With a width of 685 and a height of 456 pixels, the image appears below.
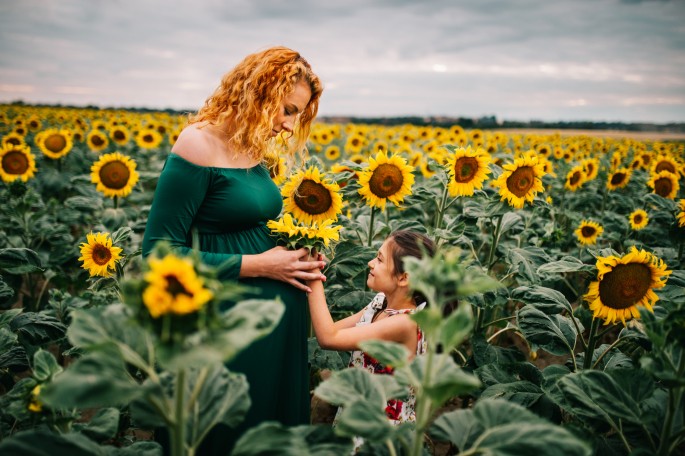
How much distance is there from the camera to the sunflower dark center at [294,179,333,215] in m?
2.86

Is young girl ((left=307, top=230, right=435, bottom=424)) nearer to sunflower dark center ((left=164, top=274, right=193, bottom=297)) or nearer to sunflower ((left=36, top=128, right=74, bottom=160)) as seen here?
sunflower dark center ((left=164, top=274, right=193, bottom=297))

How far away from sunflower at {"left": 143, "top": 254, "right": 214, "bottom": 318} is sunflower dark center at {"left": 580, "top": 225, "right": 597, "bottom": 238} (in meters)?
5.29

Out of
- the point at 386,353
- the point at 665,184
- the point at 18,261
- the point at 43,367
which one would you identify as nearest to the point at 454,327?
the point at 386,353

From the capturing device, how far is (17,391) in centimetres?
164

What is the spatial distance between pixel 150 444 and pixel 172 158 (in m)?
1.23

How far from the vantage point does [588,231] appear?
5.23 meters

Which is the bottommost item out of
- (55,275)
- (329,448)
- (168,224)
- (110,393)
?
(55,275)

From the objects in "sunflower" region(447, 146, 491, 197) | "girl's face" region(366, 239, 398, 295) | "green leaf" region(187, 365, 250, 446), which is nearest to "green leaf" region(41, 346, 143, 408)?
"green leaf" region(187, 365, 250, 446)

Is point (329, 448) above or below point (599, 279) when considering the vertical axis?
below

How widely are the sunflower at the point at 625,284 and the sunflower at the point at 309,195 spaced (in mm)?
1534

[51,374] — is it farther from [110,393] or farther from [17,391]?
[110,393]

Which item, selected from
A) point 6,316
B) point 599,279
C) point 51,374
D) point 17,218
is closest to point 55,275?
point 17,218

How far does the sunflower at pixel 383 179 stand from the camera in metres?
3.41

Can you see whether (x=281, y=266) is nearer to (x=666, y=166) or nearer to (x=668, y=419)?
(x=668, y=419)
